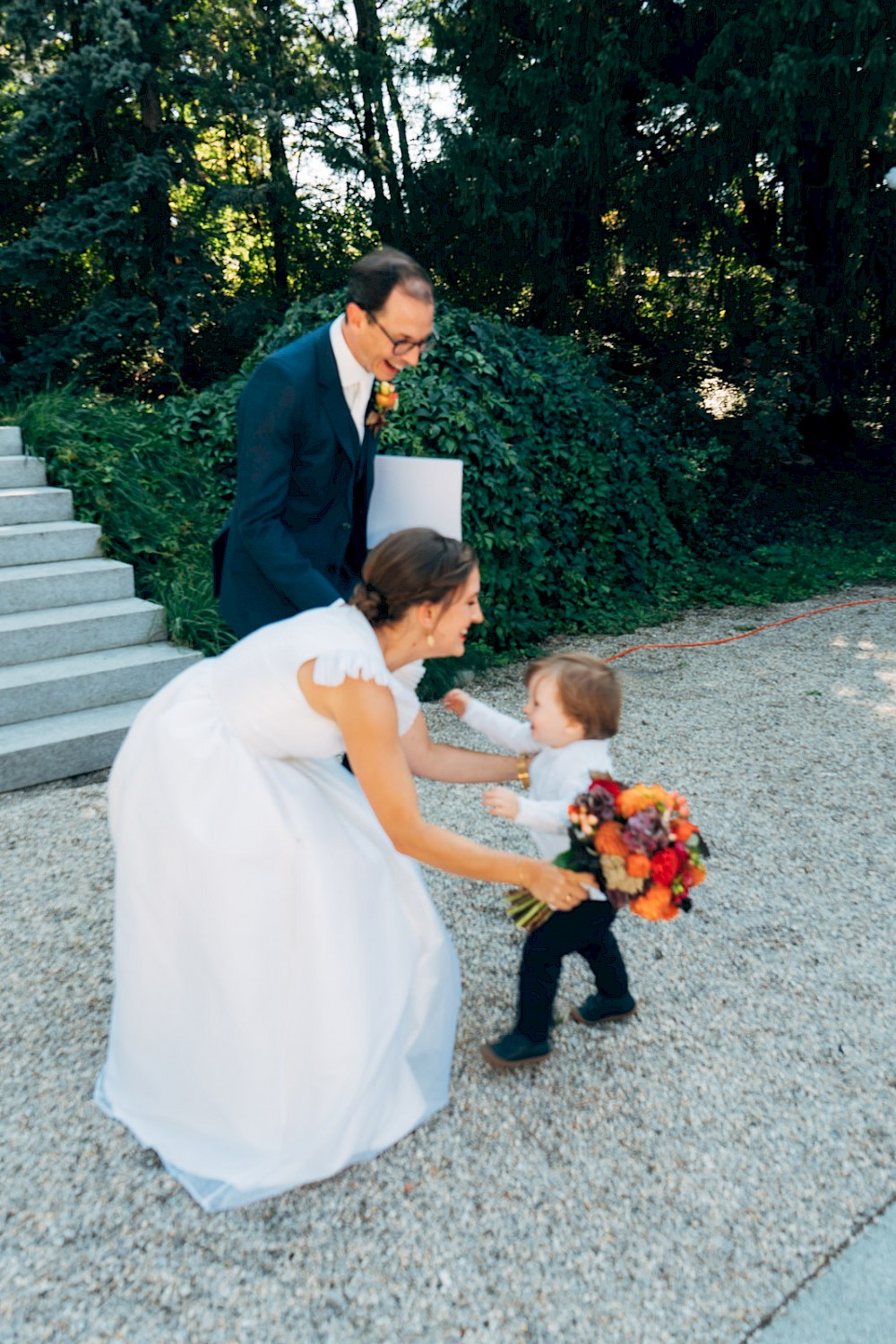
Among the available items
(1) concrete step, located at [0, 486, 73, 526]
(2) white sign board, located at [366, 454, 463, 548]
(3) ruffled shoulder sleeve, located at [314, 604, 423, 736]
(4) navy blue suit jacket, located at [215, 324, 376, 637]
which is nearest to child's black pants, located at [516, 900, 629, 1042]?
(3) ruffled shoulder sleeve, located at [314, 604, 423, 736]

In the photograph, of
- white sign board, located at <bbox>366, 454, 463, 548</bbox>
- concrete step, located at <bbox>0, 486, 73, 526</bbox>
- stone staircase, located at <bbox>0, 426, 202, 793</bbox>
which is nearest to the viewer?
white sign board, located at <bbox>366, 454, 463, 548</bbox>

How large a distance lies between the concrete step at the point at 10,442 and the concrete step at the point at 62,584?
105 cm

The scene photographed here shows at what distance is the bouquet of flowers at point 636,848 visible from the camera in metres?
1.94

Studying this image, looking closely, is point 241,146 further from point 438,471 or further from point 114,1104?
point 114,1104

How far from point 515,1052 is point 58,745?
2.61 m

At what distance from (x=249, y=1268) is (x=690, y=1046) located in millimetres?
1169

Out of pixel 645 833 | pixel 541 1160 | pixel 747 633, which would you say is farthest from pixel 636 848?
pixel 747 633

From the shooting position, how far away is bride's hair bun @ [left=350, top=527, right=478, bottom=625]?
1945 millimetres

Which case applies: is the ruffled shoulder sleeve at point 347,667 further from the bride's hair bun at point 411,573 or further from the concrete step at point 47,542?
the concrete step at point 47,542

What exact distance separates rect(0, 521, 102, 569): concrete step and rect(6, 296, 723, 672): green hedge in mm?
109

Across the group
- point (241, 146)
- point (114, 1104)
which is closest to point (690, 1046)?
point (114, 1104)

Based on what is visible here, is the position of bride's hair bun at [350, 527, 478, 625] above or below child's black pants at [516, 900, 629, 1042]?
above

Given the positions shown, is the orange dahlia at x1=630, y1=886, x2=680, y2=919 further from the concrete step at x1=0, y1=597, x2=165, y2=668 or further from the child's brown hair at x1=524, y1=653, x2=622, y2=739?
the concrete step at x1=0, y1=597, x2=165, y2=668

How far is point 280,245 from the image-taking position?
10086 mm
